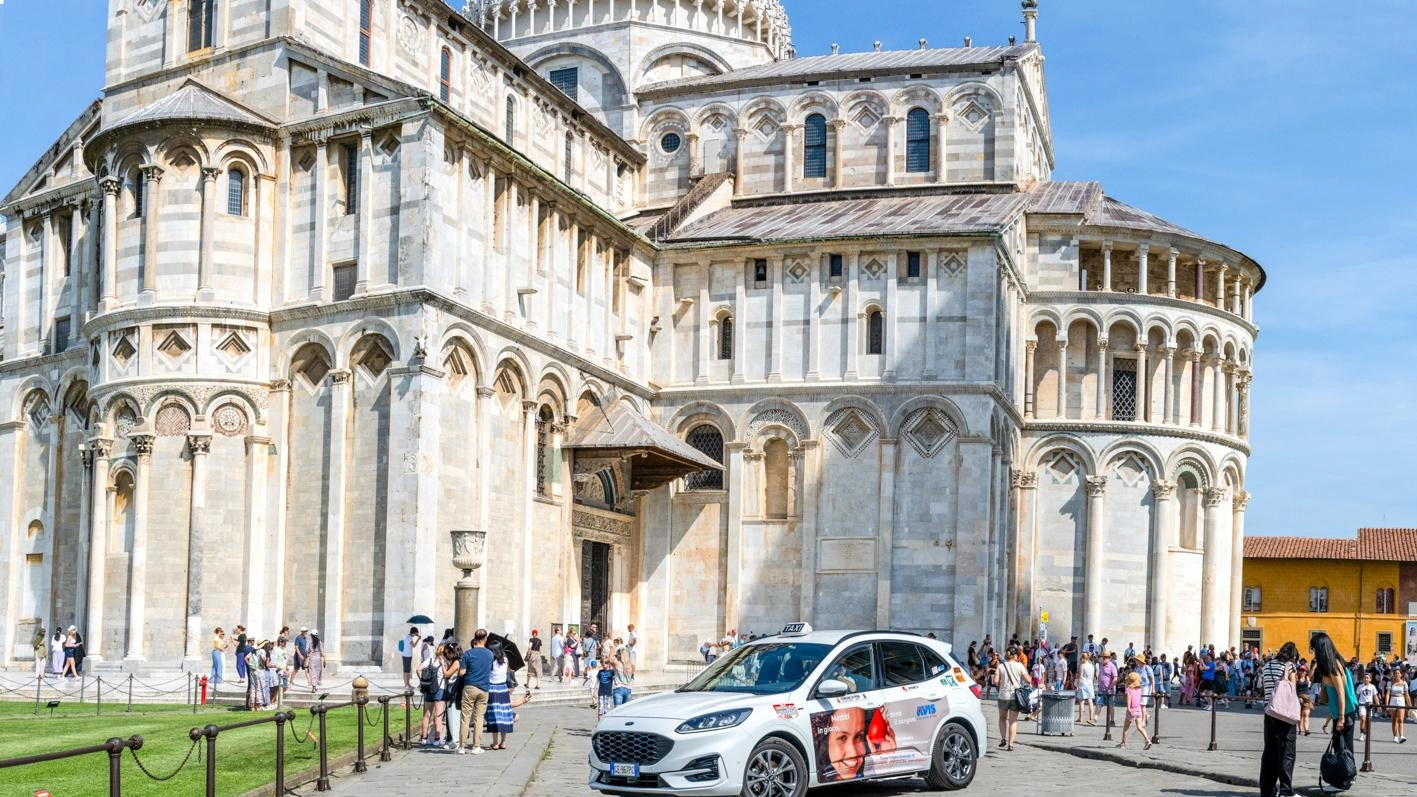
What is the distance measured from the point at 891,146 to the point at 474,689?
34.7 metres

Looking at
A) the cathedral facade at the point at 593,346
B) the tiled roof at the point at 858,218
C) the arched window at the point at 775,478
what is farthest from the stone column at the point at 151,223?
the arched window at the point at 775,478

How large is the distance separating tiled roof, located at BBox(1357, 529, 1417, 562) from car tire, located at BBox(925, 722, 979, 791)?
204 feet

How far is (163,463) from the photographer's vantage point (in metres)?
36.5

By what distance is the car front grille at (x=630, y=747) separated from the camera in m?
15.8

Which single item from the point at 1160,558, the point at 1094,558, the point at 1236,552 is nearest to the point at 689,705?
the point at 1094,558

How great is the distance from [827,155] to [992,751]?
106ft

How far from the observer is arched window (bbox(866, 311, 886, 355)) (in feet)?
148

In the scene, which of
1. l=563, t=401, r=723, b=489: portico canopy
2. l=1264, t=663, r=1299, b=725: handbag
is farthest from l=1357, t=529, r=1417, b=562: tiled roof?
l=1264, t=663, r=1299, b=725: handbag

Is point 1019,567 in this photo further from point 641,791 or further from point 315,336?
point 641,791

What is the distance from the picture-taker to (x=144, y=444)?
36.3 metres

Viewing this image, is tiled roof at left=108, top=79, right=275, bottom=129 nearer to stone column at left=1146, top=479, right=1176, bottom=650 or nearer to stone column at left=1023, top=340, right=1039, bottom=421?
stone column at left=1023, top=340, right=1039, bottom=421

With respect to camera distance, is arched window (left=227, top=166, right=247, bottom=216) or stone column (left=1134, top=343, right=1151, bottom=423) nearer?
arched window (left=227, top=166, right=247, bottom=216)

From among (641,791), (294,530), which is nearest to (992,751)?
(641,791)

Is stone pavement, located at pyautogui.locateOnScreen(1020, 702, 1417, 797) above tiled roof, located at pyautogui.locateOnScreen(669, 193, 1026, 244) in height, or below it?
below
